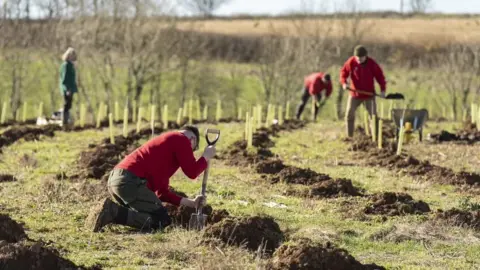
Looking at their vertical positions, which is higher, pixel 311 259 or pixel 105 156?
pixel 311 259

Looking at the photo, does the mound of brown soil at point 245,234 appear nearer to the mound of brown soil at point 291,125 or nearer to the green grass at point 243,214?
the green grass at point 243,214

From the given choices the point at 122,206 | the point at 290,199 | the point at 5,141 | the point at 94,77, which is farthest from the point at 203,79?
the point at 122,206

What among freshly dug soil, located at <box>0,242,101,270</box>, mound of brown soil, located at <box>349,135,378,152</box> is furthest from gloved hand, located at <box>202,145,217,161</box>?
mound of brown soil, located at <box>349,135,378,152</box>

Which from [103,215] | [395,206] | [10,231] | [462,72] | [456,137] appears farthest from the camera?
[462,72]

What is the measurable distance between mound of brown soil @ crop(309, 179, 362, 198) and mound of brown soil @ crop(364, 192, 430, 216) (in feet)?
2.57

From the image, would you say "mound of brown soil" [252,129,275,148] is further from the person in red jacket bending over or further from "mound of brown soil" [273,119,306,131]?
the person in red jacket bending over

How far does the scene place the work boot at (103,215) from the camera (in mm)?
9195

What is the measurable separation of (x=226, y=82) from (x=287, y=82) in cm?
565

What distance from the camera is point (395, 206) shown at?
36.2 feet

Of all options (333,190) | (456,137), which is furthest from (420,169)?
(456,137)

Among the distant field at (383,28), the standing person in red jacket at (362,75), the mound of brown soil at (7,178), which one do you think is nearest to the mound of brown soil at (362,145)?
the standing person in red jacket at (362,75)

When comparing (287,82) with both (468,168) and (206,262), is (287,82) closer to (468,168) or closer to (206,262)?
(468,168)

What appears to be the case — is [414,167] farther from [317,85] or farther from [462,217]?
[317,85]

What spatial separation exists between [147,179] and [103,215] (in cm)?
59
